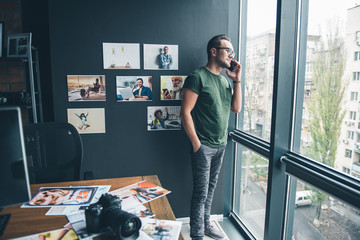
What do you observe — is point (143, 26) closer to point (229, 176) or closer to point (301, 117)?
point (301, 117)

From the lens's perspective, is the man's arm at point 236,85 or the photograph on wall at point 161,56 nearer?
the man's arm at point 236,85

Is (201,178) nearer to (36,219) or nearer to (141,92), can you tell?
(141,92)

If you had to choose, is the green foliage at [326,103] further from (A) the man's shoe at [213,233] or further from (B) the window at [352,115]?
(A) the man's shoe at [213,233]

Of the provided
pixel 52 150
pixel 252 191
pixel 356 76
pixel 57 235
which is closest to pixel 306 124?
pixel 356 76

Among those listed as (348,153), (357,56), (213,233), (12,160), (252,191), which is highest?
(357,56)

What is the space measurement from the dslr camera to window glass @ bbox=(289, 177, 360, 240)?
123 centimetres

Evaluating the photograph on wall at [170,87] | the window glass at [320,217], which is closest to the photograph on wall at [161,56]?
the photograph on wall at [170,87]

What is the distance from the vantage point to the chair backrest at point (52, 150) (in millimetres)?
1896

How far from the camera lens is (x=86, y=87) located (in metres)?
2.37

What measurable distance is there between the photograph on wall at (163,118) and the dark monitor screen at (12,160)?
64.9 inches

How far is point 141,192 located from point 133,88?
1.27 meters

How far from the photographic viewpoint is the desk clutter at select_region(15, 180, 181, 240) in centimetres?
102

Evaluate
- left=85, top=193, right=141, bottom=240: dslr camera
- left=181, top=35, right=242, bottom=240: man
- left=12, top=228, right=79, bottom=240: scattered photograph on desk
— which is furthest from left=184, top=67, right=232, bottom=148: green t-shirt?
left=12, top=228, right=79, bottom=240: scattered photograph on desk

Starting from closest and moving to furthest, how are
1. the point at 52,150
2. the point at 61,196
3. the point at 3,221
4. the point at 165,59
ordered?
the point at 3,221 → the point at 61,196 → the point at 52,150 → the point at 165,59
